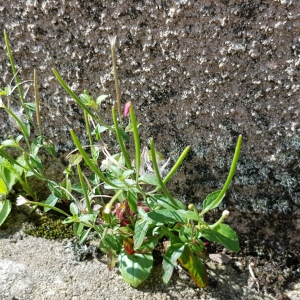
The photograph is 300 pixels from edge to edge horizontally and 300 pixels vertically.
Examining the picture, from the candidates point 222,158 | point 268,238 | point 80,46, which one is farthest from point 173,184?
point 80,46

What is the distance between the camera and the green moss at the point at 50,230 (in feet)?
4.19

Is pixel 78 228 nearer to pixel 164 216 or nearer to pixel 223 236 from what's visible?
pixel 164 216

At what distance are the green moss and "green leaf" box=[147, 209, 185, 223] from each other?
41cm

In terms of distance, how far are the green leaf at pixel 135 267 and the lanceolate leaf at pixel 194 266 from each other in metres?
0.08

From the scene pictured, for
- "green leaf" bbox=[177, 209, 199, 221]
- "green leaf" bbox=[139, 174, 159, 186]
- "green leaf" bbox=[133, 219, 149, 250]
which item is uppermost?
"green leaf" bbox=[139, 174, 159, 186]

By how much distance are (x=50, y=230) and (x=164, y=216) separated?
18.6 inches

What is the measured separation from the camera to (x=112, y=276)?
1.16 meters

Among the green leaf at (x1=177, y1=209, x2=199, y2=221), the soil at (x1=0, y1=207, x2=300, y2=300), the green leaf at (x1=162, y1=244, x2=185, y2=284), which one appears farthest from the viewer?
the soil at (x1=0, y1=207, x2=300, y2=300)

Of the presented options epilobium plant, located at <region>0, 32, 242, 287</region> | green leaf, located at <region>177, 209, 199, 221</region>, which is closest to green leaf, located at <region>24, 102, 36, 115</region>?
epilobium plant, located at <region>0, 32, 242, 287</region>

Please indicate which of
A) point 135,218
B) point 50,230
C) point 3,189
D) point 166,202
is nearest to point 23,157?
point 3,189

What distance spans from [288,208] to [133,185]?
16.4 inches

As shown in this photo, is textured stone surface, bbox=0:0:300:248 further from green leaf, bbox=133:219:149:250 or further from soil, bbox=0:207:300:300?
green leaf, bbox=133:219:149:250

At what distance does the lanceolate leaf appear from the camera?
1067mm

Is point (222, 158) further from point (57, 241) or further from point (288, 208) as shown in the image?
point (57, 241)
